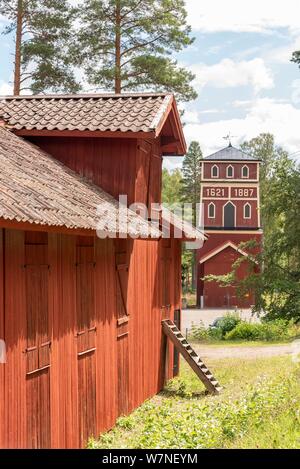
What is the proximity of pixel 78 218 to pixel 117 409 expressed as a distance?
5296mm

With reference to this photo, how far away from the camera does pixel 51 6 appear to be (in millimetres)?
28625

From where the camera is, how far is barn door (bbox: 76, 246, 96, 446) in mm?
11398

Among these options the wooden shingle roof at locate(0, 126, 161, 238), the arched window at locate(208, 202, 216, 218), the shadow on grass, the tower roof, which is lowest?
the shadow on grass

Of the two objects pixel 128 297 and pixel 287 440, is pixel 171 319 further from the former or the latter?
pixel 287 440

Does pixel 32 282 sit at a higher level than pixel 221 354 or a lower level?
higher

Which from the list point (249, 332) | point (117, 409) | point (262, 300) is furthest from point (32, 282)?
point (249, 332)

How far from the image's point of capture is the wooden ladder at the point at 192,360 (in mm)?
17234

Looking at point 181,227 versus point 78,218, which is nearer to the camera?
point 78,218

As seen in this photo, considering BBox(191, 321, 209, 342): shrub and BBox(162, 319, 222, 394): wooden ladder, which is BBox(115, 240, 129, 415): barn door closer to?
BBox(162, 319, 222, 394): wooden ladder

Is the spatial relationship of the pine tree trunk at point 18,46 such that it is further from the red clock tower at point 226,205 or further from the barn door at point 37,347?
the red clock tower at point 226,205

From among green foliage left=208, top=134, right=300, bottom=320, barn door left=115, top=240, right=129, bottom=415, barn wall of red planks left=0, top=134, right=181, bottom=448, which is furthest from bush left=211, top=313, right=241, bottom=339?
barn door left=115, top=240, right=129, bottom=415

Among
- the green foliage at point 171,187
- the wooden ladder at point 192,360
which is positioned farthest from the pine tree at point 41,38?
the green foliage at point 171,187

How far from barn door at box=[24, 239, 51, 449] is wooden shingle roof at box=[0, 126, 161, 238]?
0.72 metres

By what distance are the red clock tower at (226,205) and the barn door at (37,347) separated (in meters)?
42.3
